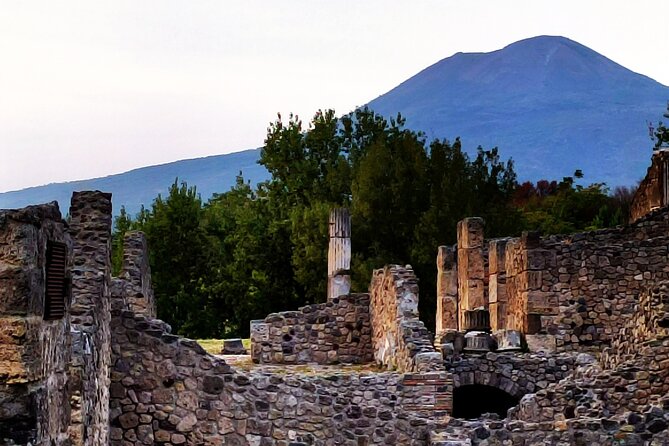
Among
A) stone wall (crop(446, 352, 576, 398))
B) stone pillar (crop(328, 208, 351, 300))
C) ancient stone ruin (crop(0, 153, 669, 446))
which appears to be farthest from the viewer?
stone pillar (crop(328, 208, 351, 300))

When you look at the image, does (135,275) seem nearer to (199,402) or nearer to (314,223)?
(199,402)

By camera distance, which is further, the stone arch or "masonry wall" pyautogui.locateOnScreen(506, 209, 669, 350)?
"masonry wall" pyautogui.locateOnScreen(506, 209, 669, 350)

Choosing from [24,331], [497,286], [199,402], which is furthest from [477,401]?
→ [24,331]

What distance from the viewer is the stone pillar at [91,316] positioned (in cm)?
1082

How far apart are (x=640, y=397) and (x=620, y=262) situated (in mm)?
8114

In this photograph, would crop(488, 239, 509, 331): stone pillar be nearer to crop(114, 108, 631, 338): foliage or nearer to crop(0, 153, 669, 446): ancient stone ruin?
crop(0, 153, 669, 446): ancient stone ruin

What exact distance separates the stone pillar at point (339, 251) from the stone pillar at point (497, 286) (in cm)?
446

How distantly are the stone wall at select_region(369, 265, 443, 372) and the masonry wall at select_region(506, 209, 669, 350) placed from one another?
12.5 ft

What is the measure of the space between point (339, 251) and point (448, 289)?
2890mm

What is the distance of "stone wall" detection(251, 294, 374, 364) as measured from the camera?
22312 mm

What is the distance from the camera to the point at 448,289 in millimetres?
33594

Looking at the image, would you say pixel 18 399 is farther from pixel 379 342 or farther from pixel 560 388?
pixel 379 342

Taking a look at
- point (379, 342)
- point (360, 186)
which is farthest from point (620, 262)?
point (360, 186)

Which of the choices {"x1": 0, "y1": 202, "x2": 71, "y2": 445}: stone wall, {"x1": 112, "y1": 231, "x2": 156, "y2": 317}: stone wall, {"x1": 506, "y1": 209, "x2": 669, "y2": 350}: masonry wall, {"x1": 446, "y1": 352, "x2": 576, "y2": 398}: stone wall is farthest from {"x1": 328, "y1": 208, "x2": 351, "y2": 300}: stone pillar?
{"x1": 0, "y1": 202, "x2": 71, "y2": 445}: stone wall
